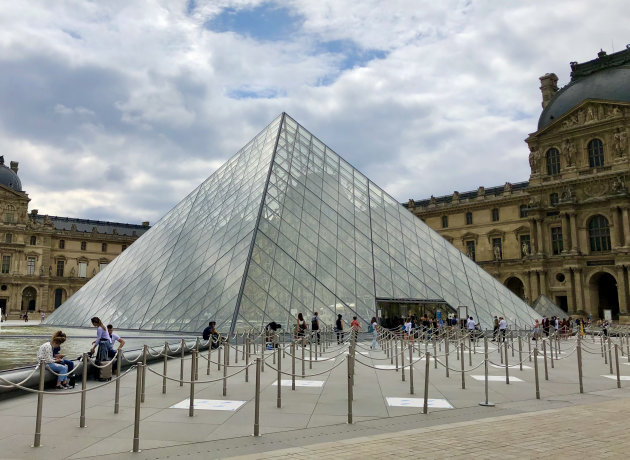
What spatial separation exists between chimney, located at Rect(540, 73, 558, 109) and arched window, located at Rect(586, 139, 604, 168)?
1112 cm

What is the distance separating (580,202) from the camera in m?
46.1

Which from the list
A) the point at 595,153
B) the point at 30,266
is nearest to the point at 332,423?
the point at 595,153

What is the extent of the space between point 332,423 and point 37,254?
72.8 m

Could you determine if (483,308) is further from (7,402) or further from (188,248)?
(7,402)

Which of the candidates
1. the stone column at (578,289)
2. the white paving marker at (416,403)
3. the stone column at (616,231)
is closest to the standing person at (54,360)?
the white paving marker at (416,403)

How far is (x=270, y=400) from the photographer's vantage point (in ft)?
24.7

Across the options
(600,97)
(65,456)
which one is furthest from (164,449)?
(600,97)

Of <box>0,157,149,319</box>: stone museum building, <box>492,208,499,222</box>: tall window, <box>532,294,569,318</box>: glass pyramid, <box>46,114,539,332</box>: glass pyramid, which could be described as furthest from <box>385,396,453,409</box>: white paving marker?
<box>0,157,149,319</box>: stone museum building

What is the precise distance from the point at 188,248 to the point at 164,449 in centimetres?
1861

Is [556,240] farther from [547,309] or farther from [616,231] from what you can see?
[547,309]

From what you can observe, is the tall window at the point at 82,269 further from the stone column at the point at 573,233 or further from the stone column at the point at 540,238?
the stone column at the point at 573,233

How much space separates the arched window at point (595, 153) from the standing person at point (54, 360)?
160 feet

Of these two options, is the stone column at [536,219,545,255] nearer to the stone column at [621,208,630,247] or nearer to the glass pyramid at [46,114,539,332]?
the stone column at [621,208,630,247]

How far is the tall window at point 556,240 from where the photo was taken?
159 ft
